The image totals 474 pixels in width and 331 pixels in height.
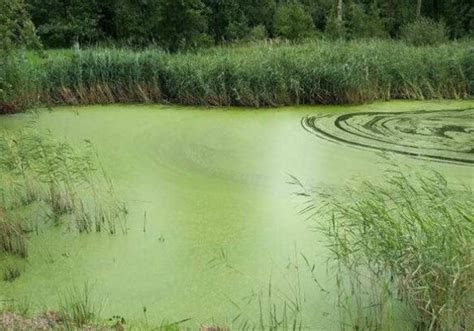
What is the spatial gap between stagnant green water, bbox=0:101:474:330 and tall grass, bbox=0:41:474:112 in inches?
12.8

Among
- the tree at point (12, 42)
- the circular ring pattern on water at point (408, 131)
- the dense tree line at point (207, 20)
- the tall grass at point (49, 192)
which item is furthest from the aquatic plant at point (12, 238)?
the dense tree line at point (207, 20)

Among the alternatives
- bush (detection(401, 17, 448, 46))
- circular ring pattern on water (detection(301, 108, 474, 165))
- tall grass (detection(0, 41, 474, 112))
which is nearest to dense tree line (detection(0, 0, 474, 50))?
bush (detection(401, 17, 448, 46))

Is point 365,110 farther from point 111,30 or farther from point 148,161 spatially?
point 111,30

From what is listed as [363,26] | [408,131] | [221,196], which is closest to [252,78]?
[408,131]

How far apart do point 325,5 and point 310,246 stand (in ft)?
58.4

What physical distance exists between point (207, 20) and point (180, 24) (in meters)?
3.29

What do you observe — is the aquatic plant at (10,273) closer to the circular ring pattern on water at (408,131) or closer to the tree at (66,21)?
the circular ring pattern on water at (408,131)

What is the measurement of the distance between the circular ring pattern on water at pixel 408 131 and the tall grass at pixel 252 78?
2.65 feet

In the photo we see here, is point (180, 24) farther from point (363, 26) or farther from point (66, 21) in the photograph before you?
point (363, 26)

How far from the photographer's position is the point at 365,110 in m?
7.30

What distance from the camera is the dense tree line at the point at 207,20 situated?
1348 centimetres

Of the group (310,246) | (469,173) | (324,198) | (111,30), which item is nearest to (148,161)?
(324,198)

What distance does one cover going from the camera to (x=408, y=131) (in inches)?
241

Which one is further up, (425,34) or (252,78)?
(425,34)
